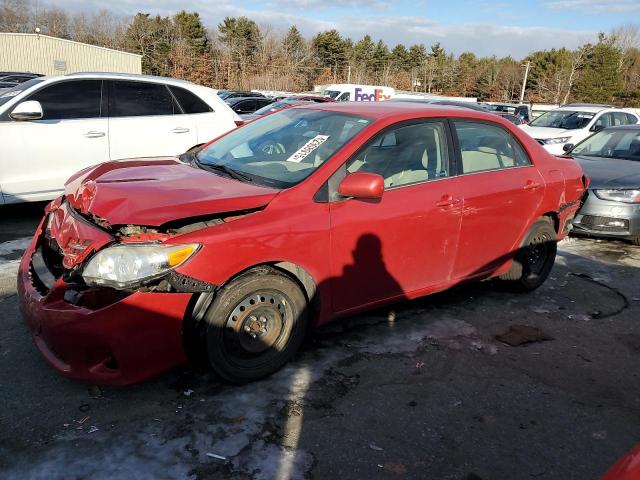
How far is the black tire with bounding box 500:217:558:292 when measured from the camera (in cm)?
481

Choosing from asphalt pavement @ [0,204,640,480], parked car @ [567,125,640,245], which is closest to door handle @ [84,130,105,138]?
asphalt pavement @ [0,204,640,480]

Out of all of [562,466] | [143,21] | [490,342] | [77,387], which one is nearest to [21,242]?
[77,387]

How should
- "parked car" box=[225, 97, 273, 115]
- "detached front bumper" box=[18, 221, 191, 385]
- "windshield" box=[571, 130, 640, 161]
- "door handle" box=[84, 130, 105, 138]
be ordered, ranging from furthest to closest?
"parked car" box=[225, 97, 273, 115] → "windshield" box=[571, 130, 640, 161] → "door handle" box=[84, 130, 105, 138] → "detached front bumper" box=[18, 221, 191, 385]

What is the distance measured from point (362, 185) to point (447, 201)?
94 centimetres

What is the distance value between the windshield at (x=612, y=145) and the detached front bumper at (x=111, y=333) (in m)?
7.77

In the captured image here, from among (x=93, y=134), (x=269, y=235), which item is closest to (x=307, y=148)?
(x=269, y=235)

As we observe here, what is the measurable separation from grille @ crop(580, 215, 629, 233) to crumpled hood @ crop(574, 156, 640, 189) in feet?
1.45

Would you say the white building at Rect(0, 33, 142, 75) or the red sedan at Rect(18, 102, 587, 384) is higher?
the white building at Rect(0, 33, 142, 75)

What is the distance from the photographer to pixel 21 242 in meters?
5.57

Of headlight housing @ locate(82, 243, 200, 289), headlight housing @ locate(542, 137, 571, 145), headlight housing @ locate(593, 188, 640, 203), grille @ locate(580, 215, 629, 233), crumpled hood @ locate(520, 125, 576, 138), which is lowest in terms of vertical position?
grille @ locate(580, 215, 629, 233)

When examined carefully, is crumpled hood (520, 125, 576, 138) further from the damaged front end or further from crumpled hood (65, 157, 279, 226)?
the damaged front end

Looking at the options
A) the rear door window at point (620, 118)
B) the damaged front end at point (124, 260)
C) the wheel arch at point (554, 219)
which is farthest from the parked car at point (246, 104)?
the damaged front end at point (124, 260)

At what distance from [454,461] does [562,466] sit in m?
0.55

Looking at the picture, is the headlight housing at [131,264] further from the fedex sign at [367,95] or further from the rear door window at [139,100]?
the fedex sign at [367,95]
